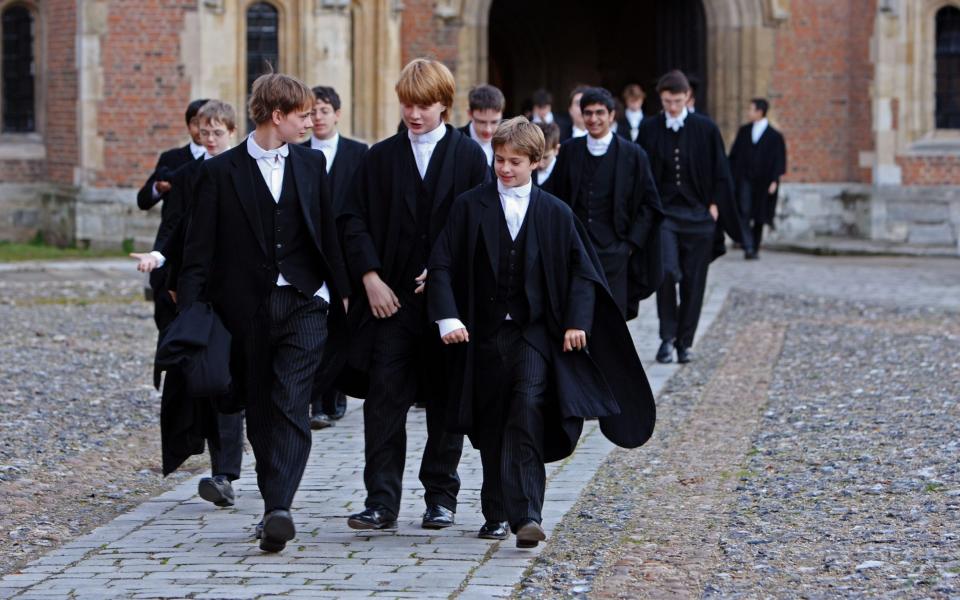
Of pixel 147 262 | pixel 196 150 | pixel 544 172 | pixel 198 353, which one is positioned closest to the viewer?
pixel 198 353

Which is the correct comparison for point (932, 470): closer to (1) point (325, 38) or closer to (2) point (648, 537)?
(2) point (648, 537)

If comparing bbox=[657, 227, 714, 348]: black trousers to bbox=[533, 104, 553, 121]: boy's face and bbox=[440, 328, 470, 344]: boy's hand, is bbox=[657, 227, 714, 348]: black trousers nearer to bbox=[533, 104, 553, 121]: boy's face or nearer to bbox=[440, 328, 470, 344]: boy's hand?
bbox=[533, 104, 553, 121]: boy's face

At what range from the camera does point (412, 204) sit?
6.27 meters

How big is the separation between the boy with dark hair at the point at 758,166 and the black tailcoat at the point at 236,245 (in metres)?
13.8

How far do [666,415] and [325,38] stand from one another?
10284 mm

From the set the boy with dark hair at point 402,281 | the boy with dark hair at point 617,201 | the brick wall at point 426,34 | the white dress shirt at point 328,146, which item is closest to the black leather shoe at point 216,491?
the boy with dark hair at point 402,281

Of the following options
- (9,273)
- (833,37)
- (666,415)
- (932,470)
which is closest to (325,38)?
(9,273)

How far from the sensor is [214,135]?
7.34 metres

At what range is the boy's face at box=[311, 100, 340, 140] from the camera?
8.51 metres

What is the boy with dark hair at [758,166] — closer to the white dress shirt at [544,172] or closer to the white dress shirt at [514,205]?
the white dress shirt at [544,172]

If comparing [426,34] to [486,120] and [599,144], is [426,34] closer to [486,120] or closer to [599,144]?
[599,144]

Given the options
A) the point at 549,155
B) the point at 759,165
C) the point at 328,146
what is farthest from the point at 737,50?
the point at 328,146

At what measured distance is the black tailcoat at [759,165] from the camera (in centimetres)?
1950

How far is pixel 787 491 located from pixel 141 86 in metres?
12.9
